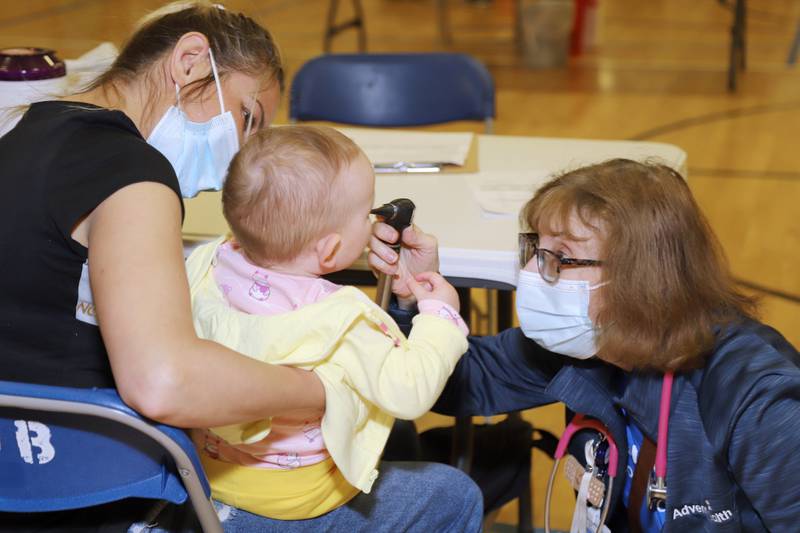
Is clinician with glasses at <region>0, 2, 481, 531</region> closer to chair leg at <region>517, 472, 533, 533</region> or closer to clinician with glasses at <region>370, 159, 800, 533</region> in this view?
clinician with glasses at <region>370, 159, 800, 533</region>

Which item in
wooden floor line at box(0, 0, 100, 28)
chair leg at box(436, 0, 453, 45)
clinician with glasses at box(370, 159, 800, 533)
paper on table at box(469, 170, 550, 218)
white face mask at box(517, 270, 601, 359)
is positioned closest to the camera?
clinician with glasses at box(370, 159, 800, 533)

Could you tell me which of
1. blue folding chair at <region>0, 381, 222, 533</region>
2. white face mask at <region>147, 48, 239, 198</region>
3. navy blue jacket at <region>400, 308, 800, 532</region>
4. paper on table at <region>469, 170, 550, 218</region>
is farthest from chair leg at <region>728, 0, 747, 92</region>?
blue folding chair at <region>0, 381, 222, 533</region>

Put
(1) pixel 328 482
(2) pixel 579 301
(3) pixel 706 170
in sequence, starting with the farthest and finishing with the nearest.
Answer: (3) pixel 706 170 < (2) pixel 579 301 < (1) pixel 328 482

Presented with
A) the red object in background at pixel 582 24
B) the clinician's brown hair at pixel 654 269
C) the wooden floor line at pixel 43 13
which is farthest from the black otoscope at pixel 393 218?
the wooden floor line at pixel 43 13

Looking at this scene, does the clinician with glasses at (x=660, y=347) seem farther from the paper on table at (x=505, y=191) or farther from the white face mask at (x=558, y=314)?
the paper on table at (x=505, y=191)

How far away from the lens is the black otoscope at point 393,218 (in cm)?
145

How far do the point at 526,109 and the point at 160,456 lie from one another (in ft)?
16.4

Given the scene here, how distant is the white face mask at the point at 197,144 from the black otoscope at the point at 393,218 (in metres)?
0.24

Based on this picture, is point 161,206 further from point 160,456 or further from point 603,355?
point 603,355

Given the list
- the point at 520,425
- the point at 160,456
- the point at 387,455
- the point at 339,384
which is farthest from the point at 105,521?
the point at 520,425

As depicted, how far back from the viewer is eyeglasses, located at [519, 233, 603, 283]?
4.64 feet

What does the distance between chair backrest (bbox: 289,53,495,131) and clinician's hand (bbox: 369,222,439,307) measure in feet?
4.37

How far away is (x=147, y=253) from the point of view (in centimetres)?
103

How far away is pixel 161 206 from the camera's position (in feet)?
3.53
